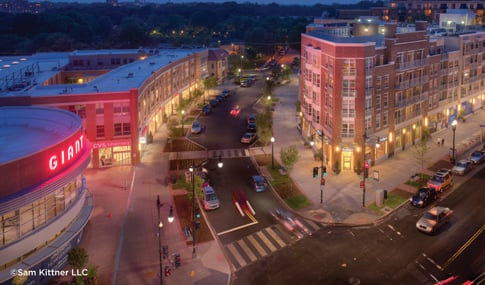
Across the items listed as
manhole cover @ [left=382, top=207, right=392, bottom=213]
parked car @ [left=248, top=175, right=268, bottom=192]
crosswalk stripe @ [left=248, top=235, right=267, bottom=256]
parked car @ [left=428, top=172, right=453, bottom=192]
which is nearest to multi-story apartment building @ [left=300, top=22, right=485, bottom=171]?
parked car @ [left=428, top=172, right=453, bottom=192]

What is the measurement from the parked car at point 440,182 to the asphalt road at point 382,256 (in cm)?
528

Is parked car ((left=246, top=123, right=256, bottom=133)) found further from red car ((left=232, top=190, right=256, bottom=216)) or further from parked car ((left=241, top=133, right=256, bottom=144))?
red car ((left=232, top=190, right=256, bottom=216))

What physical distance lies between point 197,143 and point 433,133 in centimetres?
3655

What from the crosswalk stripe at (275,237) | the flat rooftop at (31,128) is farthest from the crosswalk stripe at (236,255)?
the flat rooftop at (31,128)

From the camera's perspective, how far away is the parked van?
4603 cm

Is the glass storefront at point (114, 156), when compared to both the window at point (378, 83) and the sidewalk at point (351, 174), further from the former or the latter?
the window at point (378, 83)

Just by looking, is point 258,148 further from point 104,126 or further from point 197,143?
point 104,126

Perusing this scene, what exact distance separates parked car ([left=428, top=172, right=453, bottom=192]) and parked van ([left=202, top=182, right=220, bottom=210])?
22.9 m

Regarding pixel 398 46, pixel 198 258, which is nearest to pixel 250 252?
pixel 198 258

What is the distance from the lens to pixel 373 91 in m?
56.7

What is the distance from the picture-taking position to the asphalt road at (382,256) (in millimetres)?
33750

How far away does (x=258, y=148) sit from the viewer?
67438 mm

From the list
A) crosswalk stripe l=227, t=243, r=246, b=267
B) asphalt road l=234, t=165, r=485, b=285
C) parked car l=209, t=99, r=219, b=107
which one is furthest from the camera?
parked car l=209, t=99, r=219, b=107

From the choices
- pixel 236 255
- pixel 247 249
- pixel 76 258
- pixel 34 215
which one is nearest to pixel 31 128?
pixel 34 215
